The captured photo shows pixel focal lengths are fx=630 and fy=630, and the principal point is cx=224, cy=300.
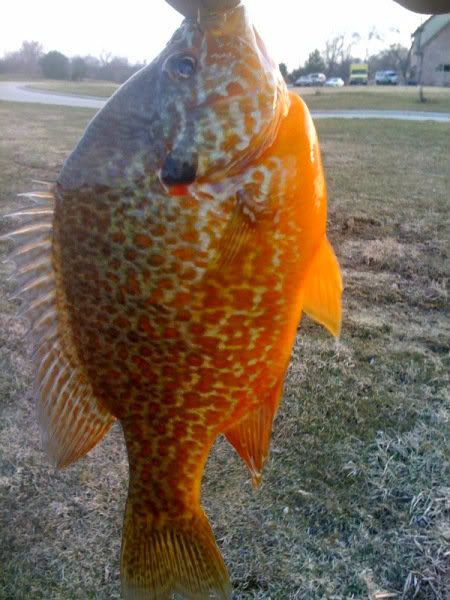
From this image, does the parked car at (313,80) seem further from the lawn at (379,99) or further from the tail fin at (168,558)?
the tail fin at (168,558)

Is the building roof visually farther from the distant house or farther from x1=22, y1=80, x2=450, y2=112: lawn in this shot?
x1=22, y1=80, x2=450, y2=112: lawn

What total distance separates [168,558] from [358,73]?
2341mm

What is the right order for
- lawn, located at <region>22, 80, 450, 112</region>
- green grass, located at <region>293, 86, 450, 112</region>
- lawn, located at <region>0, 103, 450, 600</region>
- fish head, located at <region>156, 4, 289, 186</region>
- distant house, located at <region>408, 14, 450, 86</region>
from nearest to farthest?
fish head, located at <region>156, 4, 289, 186</region> < lawn, located at <region>0, 103, 450, 600</region> < distant house, located at <region>408, 14, 450, 86</region> < lawn, located at <region>22, 80, 450, 112</region> < green grass, located at <region>293, 86, 450, 112</region>

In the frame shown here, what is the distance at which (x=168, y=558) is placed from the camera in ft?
2.58

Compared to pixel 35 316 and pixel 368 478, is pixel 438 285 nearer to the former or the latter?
pixel 368 478

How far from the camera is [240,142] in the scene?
655 millimetres

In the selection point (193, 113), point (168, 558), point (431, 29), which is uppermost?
point (431, 29)

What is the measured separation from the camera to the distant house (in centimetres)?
201

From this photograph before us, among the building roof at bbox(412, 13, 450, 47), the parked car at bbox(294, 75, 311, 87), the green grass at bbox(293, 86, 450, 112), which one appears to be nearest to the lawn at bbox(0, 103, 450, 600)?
the parked car at bbox(294, 75, 311, 87)

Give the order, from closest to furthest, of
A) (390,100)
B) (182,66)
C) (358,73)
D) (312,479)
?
(182,66) → (312,479) → (358,73) → (390,100)

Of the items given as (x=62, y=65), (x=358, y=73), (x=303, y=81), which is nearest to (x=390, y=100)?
(x=358, y=73)

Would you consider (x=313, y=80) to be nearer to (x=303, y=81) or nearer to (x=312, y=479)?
(x=303, y=81)

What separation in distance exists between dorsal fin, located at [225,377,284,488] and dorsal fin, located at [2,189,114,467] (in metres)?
0.16

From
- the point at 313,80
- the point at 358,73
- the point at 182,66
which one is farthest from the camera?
the point at 358,73
